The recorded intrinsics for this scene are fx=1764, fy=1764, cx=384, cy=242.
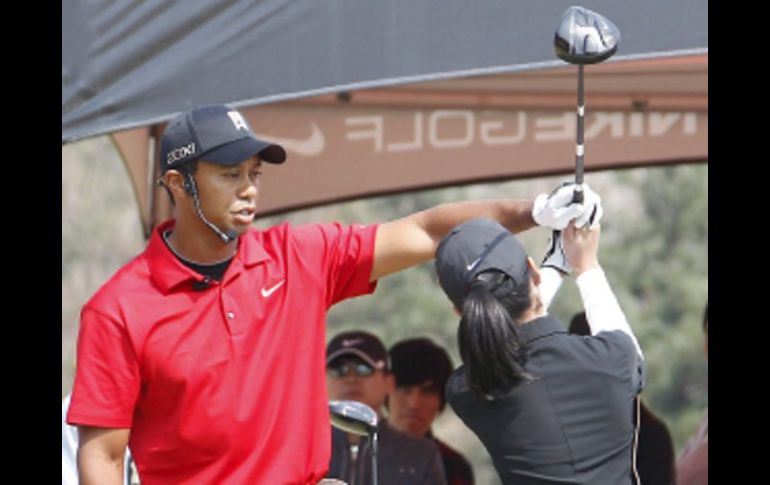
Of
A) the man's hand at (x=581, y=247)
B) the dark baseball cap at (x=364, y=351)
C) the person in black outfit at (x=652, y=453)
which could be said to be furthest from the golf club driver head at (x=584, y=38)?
the dark baseball cap at (x=364, y=351)

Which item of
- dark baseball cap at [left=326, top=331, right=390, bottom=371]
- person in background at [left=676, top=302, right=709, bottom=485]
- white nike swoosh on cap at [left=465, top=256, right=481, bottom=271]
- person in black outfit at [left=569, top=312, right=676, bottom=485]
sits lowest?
person in background at [left=676, top=302, right=709, bottom=485]

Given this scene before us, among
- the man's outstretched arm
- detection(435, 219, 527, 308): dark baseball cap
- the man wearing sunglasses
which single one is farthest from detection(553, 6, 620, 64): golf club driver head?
the man wearing sunglasses

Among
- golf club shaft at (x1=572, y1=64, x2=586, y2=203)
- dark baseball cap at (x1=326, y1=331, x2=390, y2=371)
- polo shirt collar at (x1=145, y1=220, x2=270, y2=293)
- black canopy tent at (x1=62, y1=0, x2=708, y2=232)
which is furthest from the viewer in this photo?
dark baseball cap at (x1=326, y1=331, x2=390, y2=371)

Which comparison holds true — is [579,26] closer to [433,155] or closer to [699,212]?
[433,155]

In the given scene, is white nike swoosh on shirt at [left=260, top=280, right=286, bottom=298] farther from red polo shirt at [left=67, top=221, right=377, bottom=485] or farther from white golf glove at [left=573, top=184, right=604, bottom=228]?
white golf glove at [left=573, top=184, right=604, bottom=228]

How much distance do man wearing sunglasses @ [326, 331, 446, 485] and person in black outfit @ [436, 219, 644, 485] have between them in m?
3.23

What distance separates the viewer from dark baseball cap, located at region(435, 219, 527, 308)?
418cm

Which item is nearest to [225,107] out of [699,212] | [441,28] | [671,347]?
[441,28]

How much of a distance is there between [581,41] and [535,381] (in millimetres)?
966

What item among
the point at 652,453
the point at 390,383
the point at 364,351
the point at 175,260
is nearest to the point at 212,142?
the point at 175,260

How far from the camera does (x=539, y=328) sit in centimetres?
422

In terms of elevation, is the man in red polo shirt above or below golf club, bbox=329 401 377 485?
above

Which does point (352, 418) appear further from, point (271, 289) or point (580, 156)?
point (580, 156)

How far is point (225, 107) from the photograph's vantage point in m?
4.90
